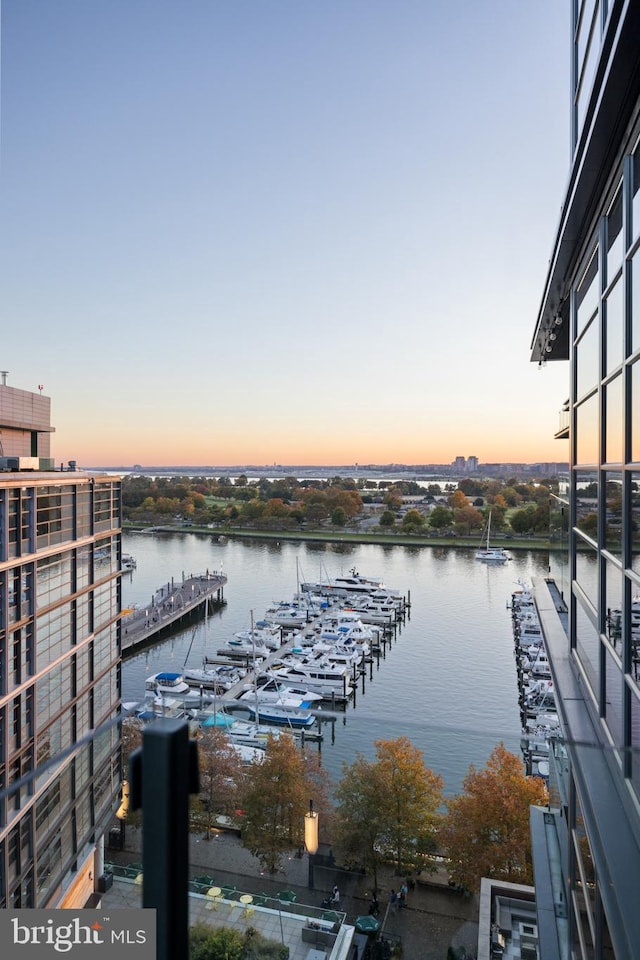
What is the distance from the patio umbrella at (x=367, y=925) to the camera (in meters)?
5.80

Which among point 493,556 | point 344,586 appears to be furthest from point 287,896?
point 493,556

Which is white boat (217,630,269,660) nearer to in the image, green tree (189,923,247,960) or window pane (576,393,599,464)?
green tree (189,923,247,960)

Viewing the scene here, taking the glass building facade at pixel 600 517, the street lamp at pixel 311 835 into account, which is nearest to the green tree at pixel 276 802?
the street lamp at pixel 311 835

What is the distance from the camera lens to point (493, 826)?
692 cm

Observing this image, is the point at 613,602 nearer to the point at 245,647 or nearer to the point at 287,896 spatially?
the point at 287,896

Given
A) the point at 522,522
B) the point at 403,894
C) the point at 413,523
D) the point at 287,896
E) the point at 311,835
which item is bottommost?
the point at 403,894

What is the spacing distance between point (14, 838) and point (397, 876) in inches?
161

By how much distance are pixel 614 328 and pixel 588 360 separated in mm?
716

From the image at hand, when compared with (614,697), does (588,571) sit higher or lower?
higher

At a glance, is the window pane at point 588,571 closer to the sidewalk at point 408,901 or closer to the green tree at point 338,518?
the sidewalk at point 408,901

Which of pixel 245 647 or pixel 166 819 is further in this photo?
pixel 245 647

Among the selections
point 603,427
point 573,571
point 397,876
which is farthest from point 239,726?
point 603,427

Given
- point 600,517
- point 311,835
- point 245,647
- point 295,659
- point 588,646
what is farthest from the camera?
point 245,647

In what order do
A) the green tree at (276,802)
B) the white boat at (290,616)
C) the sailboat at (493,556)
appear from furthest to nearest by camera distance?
Answer: 1. the sailboat at (493,556)
2. the white boat at (290,616)
3. the green tree at (276,802)
